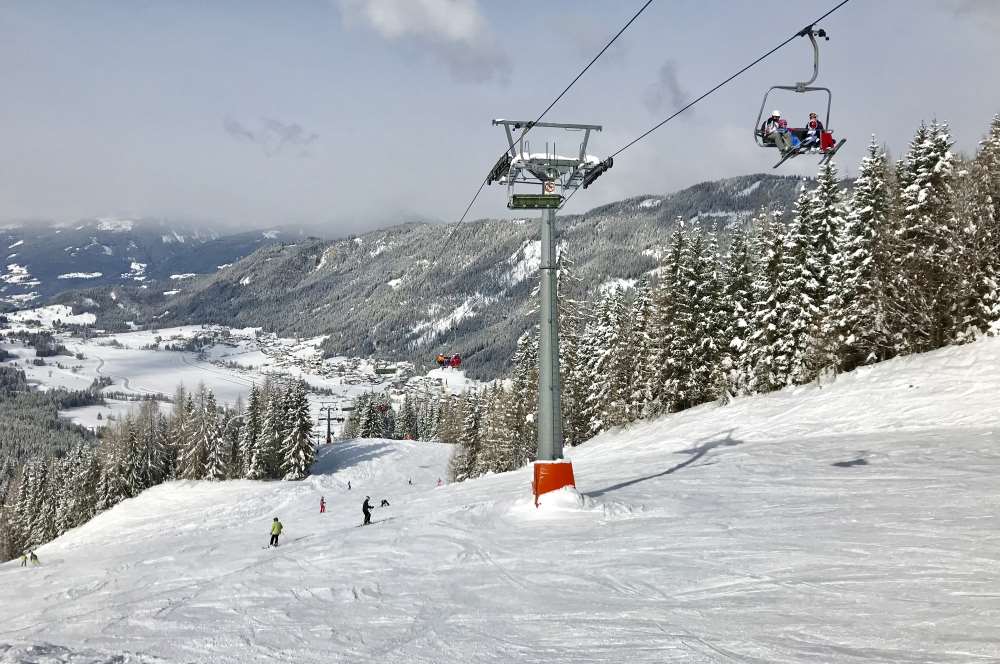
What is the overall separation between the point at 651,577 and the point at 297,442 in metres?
63.3

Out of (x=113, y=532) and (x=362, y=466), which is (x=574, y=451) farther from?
(x=362, y=466)

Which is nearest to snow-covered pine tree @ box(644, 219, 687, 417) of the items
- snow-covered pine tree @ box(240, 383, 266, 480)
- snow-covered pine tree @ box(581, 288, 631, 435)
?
snow-covered pine tree @ box(581, 288, 631, 435)

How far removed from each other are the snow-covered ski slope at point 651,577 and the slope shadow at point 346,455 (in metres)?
49.9

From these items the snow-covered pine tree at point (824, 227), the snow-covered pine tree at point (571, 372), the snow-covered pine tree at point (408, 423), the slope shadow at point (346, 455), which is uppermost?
the snow-covered pine tree at point (824, 227)

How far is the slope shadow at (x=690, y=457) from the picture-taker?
63.0 ft

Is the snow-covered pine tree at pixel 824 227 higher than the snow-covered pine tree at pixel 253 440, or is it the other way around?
the snow-covered pine tree at pixel 824 227

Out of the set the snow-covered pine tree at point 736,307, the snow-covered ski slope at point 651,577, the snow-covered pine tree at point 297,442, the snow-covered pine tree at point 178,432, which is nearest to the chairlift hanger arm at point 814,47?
the snow-covered ski slope at point 651,577

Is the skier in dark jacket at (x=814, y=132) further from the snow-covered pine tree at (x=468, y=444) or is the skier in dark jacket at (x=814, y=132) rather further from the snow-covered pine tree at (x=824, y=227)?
the snow-covered pine tree at (x=468, y=444)

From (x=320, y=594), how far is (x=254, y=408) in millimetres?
66202

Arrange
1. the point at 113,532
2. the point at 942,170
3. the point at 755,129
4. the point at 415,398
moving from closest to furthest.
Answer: the point at 755,129 < the point at 942,170 < the point at 113,532 < the point at 415,398

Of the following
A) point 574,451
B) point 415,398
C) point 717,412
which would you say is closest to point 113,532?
point 574,451

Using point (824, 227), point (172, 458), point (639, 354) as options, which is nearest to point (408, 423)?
point (172, 458)

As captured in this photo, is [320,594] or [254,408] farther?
[254,408]

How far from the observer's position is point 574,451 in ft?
128
